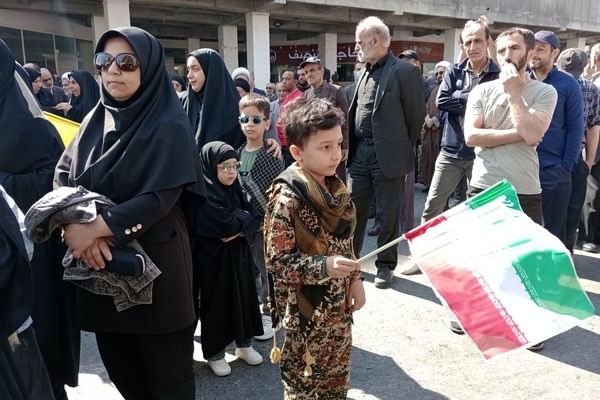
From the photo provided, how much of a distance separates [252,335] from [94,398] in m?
0.93

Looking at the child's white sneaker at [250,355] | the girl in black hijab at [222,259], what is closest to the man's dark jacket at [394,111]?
the girl in black hijab at [222,259]

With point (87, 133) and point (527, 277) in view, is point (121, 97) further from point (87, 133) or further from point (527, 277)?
point (527, 277)

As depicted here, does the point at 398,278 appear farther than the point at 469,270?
Yes

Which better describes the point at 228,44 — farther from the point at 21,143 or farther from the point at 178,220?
the point at 178,220

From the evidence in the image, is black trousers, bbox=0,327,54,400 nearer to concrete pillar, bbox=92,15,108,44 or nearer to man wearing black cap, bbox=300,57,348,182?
man wearing black cap, bbox=300,57,348,182

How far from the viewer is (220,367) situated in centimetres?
297

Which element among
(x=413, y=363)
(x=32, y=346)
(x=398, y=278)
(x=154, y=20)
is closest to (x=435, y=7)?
(x=154, y=20)

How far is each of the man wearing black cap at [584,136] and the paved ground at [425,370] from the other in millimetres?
1243

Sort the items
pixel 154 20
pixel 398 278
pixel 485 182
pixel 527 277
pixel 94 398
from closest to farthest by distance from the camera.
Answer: pixel 527 277 → pixel 94 398 → pixel 485 182 → pixel 398 278 → pixel 154 20

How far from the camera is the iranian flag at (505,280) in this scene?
160cm

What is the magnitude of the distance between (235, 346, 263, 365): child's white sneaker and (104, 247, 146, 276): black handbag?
1.32 meters

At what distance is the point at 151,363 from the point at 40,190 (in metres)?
0.97

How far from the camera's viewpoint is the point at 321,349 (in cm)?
206

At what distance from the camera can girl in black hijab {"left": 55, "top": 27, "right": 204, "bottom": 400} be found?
197 centimetres
